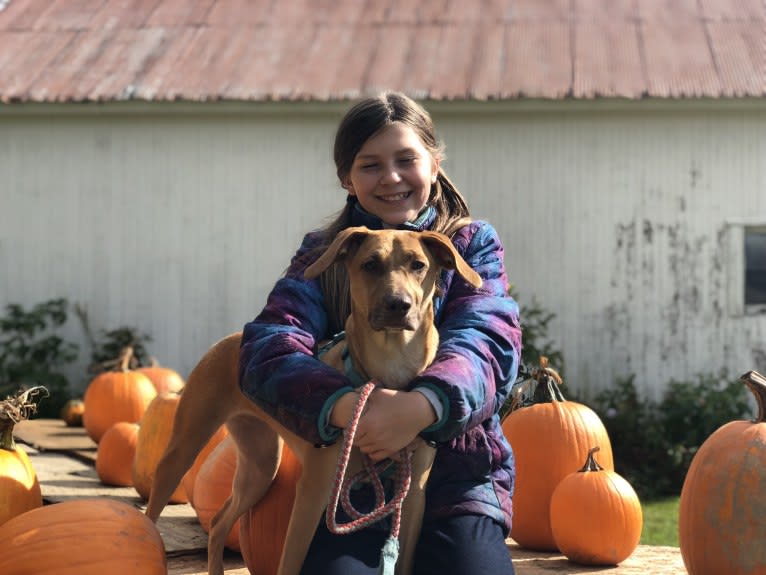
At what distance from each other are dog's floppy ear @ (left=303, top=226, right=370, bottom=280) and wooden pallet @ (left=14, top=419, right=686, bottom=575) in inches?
75.9

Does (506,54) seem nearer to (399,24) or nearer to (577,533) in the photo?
(399,24)

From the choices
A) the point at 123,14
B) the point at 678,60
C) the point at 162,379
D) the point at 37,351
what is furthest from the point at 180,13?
the point at 678,60

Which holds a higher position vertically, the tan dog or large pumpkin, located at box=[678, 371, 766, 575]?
the tan dog

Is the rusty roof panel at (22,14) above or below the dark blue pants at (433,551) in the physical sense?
above

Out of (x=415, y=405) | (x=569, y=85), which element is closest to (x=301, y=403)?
(x=415, y=405)

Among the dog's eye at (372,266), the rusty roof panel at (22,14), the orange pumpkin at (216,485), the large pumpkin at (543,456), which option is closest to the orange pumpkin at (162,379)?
the orange pumpkin at (216,485)

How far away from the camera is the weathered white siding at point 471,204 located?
36.8 ft

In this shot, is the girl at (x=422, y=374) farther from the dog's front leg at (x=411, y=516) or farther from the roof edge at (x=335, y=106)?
the roof edge at (x=335, y=106)

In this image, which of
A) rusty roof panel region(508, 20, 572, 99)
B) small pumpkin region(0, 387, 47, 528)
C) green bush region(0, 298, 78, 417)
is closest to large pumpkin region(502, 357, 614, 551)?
small pumpkin region(0, 387, 47, 528)

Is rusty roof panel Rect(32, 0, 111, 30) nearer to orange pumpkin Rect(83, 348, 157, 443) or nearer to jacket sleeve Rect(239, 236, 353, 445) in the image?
orange pumpkin Rect(83, 348, 157, 443)

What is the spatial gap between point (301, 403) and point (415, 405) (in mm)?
402

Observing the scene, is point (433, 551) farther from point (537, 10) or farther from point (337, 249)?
point (537, 10)

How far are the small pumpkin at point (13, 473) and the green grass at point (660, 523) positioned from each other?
4.41 meters

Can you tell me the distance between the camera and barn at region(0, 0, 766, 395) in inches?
440
